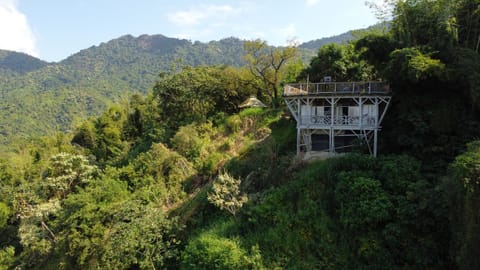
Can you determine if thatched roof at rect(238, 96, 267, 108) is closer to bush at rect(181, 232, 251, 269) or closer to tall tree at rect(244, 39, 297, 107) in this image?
tall tree at rect(244, 39, 297, 107)

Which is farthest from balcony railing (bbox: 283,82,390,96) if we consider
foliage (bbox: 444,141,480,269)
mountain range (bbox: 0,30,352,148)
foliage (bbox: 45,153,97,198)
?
mountain range (bbox: 0,30,352,148)

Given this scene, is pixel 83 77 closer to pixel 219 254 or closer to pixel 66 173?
pixel 66 173

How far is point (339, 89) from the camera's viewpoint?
1617cm

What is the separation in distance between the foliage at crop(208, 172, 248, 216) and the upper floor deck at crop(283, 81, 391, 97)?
5788 millimetres

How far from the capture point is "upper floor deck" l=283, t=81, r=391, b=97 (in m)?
15.2

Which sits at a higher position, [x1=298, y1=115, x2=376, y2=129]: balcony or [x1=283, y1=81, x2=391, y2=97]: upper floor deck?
[x1=283, y1=81, x2=391, y2=97]: upper floor deck

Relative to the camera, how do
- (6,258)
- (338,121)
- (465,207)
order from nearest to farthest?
(465,207) → (338,121) → (6,258)

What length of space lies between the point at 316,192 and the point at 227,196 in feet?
13.3

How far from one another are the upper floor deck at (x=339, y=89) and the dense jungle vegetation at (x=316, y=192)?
2.49 ft

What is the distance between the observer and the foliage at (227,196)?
1346 centimetres

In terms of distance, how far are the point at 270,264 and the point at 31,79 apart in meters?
153

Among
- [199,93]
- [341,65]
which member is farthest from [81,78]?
[341,65]

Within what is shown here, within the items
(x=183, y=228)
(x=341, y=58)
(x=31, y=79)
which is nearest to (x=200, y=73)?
(x=341, y=58)

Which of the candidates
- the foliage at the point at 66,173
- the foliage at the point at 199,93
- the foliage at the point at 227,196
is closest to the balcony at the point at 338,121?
the foliage at the point at 227,196
